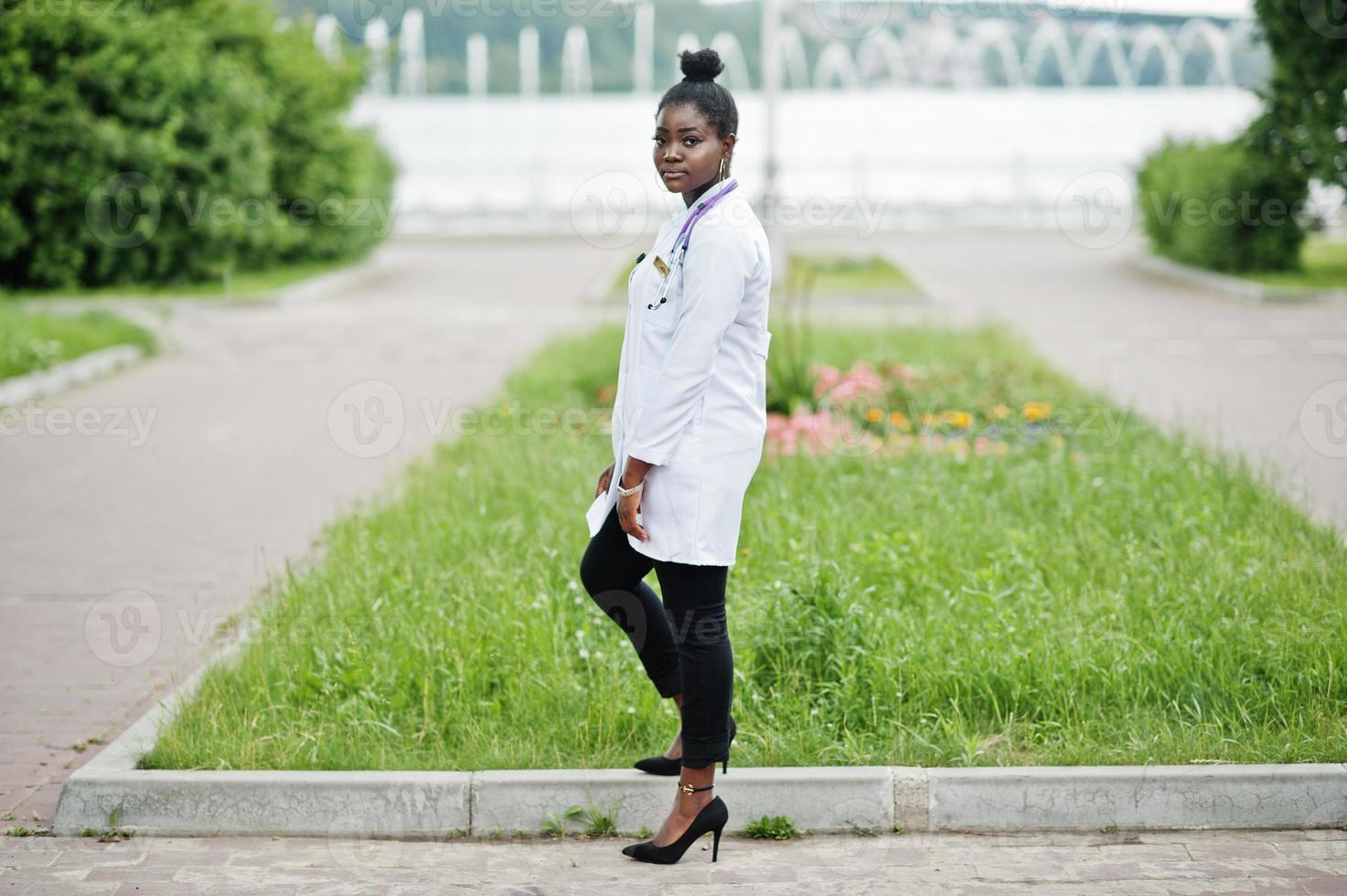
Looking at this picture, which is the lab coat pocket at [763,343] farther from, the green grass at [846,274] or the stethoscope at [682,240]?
the green grass at [846,274]

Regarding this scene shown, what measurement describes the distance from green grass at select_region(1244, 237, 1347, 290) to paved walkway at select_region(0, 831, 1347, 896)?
15.3 metres

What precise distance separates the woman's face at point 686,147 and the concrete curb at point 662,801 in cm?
170

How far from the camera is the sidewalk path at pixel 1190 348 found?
921cm

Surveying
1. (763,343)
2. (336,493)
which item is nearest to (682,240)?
(763,343)

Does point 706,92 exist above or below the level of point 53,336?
above

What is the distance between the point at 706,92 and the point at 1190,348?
11.2 m

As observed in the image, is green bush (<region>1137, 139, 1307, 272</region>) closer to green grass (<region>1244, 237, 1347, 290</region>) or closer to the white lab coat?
green grass (<region>1244, 237, 1347, 290</region>)

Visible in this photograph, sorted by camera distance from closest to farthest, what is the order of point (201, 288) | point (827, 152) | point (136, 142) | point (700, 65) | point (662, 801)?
point (700, 65), point (662, 801), point (136, 142), point (201, 288), point (827, 152)

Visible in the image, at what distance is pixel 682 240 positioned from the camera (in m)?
3.85

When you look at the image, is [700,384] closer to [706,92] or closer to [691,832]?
[706,92]

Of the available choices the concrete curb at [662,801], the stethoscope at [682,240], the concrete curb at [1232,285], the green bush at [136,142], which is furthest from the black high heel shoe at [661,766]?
the green bush at [136,142]

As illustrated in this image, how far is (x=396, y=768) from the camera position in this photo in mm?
4457

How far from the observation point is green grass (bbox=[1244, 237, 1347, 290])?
60.6ft

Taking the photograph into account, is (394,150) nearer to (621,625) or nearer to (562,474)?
(562,474)
